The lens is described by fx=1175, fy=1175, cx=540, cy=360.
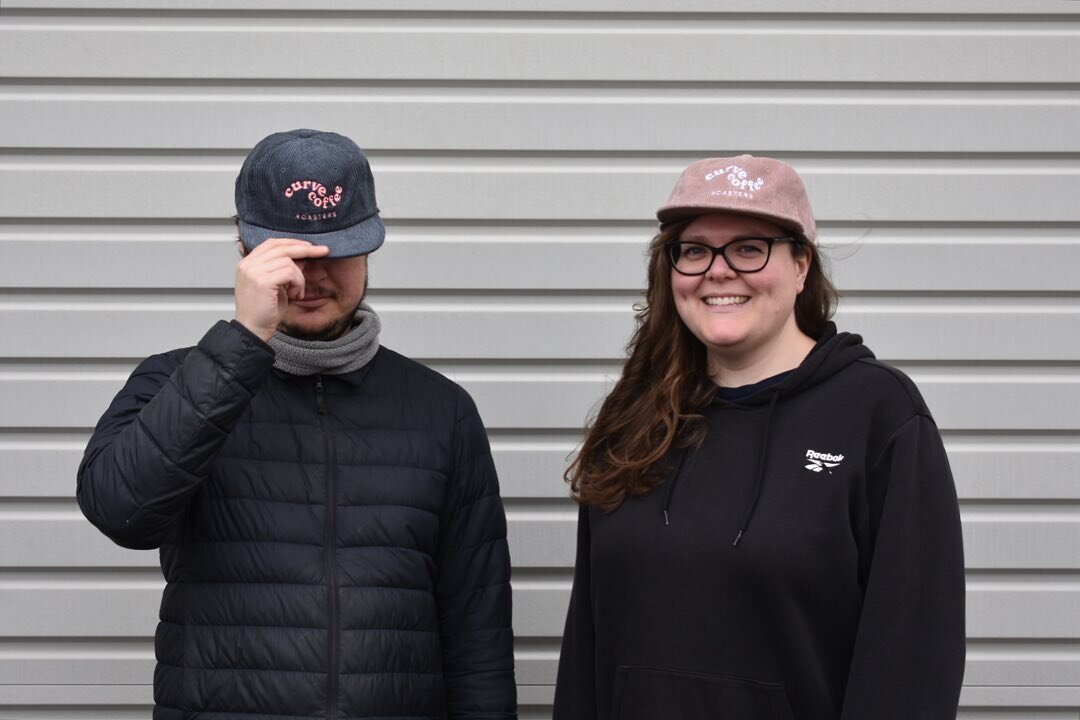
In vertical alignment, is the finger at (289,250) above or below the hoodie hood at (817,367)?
above

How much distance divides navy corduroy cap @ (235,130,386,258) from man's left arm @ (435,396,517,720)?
511mm

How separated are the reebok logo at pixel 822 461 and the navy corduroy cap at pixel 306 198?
98cm

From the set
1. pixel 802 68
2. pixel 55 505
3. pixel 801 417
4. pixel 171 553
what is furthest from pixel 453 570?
pixel 802 68

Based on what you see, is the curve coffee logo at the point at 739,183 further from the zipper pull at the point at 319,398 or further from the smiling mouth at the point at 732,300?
the zipper pull at the point at 319,398

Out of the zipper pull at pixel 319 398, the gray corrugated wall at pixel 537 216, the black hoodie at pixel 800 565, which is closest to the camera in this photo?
the black hoodie at pixel 800 565

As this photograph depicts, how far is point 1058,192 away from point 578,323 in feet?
4.85

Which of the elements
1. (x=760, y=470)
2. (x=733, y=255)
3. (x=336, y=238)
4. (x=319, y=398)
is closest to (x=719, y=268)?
(x=733, y=255)

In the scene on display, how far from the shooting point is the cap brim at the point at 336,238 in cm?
239

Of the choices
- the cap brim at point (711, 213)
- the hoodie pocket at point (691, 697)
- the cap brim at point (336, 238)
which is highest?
the cap brim at point (711, 213)

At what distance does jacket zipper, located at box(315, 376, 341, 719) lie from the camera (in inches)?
93.0

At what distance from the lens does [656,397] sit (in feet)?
8.36

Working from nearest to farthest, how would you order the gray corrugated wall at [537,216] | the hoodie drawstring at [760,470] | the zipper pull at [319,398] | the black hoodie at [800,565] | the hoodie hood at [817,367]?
the black hoodie at [800,565] → the hoodie drawstring at [760,470] → the hoodie hood at [817,367] → the zipper pull at [319,398] → the gray corrugated wall at [537,216]

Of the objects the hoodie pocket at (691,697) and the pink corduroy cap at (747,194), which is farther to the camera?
the pink corduroy cap at (747,194)

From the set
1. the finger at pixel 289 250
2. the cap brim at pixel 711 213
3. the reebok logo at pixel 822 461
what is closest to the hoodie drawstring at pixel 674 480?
the reebok logo at pixel 822 461
